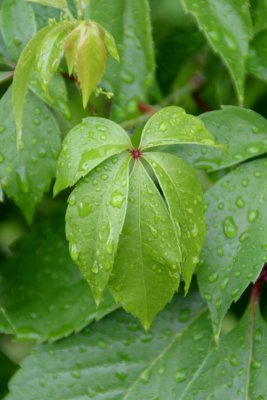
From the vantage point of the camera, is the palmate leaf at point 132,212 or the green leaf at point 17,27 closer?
the palmate leaf at point 132,212

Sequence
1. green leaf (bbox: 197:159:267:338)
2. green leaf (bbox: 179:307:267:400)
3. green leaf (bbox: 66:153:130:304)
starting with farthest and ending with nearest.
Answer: green leaf (bbox: 179:307:267:400), green leaf (bbox: 197:159:267:338), green leaf (bbox: 66:153:130:304)

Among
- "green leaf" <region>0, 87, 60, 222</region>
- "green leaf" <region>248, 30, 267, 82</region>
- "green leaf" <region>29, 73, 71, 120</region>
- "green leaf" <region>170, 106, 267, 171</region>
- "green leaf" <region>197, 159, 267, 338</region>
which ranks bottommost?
"green leaf" <region>197, 159, 267, 338</region>

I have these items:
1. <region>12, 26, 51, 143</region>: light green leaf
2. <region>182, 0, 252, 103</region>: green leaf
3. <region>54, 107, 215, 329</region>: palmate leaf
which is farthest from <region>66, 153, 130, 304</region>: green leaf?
<region>182, 0, 252, 103</region>: green leaf

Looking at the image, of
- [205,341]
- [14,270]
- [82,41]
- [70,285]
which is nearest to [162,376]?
[205,341]

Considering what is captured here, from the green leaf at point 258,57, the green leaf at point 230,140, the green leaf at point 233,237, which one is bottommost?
the green leaf at point 233,237

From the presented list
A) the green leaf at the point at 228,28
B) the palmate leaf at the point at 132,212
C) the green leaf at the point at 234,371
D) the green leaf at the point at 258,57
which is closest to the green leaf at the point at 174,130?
the palmate leaf at the point at 132,212

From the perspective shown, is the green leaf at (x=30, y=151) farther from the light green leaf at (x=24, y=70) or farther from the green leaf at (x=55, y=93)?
the light green leaf at (x=24, y=70)

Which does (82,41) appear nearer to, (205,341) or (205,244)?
(205,244)

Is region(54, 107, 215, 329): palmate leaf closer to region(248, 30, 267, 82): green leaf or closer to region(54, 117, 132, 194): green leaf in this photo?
region(54, 117, 132, 194): green leaf

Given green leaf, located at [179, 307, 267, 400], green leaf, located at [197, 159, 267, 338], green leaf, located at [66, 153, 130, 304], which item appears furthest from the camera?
green leaf, located at [179, 307, 267, 400]
